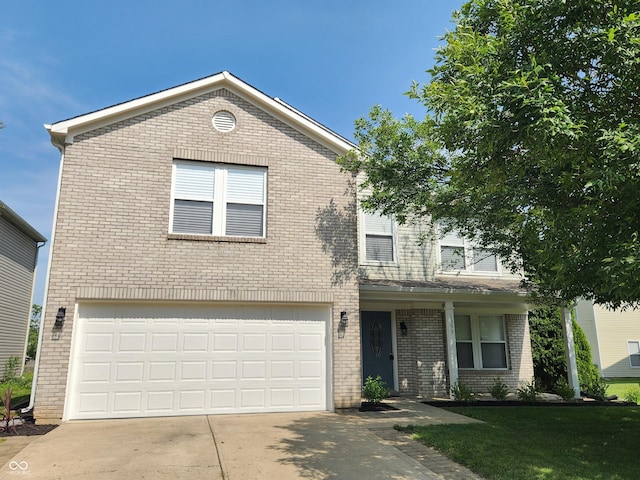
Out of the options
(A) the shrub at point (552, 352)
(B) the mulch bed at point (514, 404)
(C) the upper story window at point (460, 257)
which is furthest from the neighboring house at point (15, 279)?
(A) the shrub at point (552, 352)

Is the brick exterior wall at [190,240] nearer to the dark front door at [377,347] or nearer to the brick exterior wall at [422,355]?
the dark front door at [377,347]

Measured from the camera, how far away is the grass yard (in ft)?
19.5

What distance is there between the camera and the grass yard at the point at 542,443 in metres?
5.94

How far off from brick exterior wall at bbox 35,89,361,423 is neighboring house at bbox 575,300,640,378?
21112 millimetres

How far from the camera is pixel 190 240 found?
977cm

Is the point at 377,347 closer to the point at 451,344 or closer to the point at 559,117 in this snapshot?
the point at 451,344

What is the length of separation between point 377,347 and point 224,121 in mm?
7720

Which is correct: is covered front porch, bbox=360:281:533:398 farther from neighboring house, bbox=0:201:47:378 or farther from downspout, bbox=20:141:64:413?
neighboring house, bbox=0:201:47:378

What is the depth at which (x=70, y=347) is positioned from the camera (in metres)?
8.78

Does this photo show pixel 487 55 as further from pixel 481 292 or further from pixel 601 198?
pixel 481 292

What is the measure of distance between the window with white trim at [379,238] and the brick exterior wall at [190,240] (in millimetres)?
2761

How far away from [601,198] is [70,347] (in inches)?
365

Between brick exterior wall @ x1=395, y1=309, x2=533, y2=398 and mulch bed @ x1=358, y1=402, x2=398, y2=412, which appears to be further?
brick exterior wall @ x1=395, y1=309, x2=533, y2=398

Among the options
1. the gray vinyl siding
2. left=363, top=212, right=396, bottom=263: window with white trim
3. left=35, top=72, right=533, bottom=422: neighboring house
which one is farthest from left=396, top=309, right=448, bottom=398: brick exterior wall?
the gray vinyl siding
